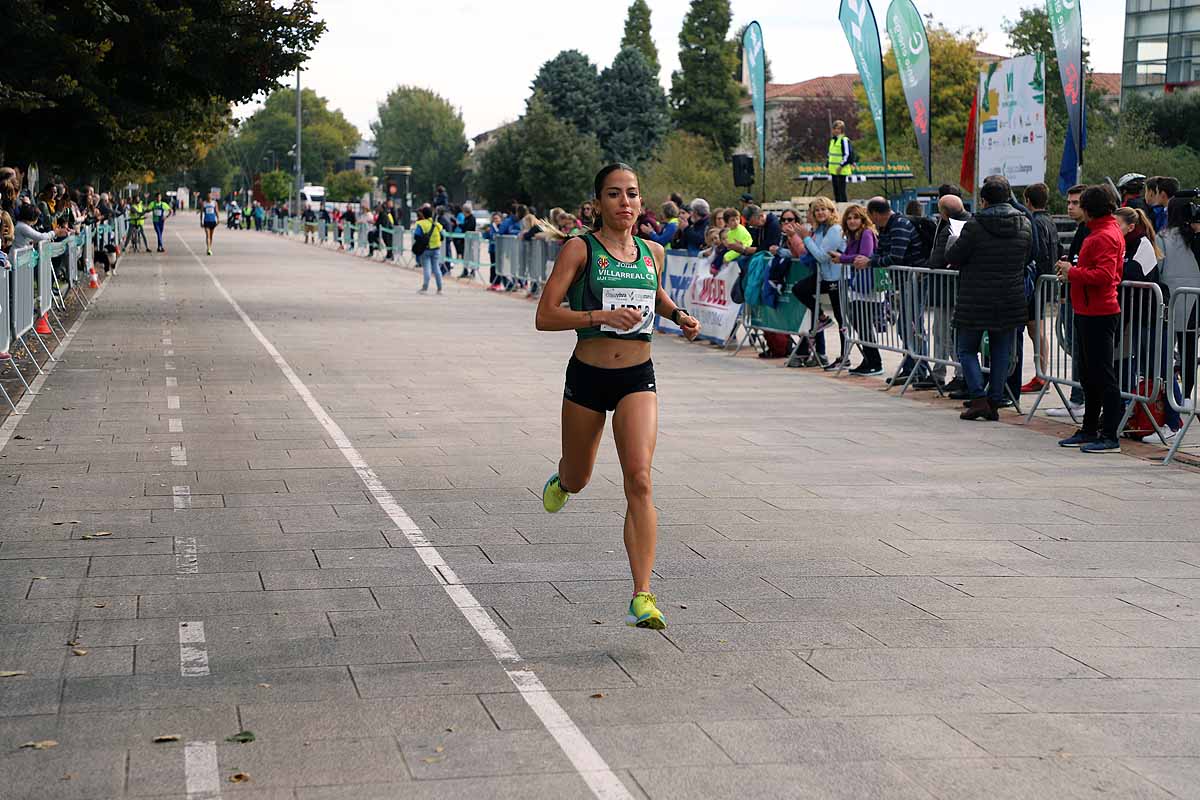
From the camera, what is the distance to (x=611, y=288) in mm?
6211

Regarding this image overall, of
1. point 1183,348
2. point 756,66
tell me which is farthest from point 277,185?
point 1183,348

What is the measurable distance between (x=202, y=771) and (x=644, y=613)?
1978mm

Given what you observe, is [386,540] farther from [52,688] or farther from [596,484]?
[52,688]

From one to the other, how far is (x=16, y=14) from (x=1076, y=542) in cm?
1807

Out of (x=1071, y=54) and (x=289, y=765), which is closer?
(x=289, y=765)

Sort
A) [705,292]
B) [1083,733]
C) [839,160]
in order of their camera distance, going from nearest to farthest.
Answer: [1083,733] → [705,292] → [839,160]

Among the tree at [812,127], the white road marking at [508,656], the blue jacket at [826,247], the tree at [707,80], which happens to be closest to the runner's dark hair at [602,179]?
the white road marking at [508,656]

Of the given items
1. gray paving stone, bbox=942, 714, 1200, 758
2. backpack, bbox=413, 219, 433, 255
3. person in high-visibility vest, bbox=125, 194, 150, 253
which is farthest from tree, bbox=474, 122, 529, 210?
gray paving stone, bbox=942, 714, 1200, 758

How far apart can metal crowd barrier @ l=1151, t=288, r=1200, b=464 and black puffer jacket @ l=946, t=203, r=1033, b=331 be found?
198 cm

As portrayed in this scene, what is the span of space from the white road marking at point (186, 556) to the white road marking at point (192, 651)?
0.97 m

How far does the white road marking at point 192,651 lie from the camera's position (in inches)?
218

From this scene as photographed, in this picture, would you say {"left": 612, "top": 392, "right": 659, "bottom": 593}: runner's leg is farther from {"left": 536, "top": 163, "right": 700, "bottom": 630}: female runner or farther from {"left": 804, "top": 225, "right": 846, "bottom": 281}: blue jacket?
{"left": 804, "top": 225, "right": 846, "bottom": 281}: blue jacket

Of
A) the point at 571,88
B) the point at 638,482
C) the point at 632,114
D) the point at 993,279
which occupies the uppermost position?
the point at 571,88

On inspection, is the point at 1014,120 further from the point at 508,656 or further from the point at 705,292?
the point at 508,656
